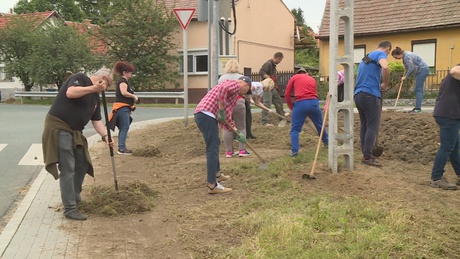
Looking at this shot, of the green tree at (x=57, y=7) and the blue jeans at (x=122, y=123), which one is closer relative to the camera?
the blue jeans at (x=122, y=123)

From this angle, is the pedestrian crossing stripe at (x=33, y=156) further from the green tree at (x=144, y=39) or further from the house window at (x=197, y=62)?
the house window at (x=197, y=62)

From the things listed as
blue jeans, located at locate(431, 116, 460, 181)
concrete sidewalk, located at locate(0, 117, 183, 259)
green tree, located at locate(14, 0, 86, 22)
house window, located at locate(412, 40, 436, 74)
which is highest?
green tree, located at locate(14, 0, 86, 22)

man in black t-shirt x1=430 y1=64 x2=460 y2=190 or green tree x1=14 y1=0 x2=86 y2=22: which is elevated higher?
green tree x1=14 y1=0 x2=86 y2=22

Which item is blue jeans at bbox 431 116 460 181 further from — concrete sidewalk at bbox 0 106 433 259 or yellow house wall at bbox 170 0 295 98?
yellow house wall at bbox 170 0 295 98

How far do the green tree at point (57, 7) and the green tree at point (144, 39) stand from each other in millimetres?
40411

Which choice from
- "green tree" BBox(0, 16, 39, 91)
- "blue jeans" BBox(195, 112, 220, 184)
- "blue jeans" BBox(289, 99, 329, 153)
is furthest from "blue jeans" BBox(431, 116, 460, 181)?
"green tree" BBox(0, 16, 39, 91)

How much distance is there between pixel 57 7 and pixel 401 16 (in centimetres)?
5232

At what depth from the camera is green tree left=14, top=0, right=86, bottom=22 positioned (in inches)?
2564

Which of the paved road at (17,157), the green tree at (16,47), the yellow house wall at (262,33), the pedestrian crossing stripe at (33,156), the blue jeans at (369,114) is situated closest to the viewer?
the paved road at (17,157)

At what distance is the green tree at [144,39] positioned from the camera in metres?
27.7

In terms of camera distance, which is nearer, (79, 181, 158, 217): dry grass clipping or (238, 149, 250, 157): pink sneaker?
(79, 181, 158, 217): dry grass clipping

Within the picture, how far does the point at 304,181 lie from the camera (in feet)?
20.6

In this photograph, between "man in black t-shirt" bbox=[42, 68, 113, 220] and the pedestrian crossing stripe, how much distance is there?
4009mm

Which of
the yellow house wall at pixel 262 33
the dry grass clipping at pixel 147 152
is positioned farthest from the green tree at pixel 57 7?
the dry grass clipping at pixel 147 152
